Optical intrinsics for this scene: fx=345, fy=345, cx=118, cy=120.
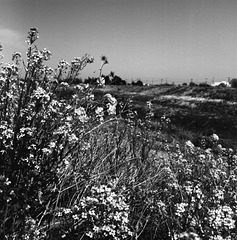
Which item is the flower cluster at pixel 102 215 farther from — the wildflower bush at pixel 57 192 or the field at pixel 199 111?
the field at pixel 199 111

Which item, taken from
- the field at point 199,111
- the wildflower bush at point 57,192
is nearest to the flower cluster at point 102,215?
the wildflower bush at point 57,192

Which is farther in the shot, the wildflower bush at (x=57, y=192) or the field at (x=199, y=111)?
the field at (x=199, y=111)

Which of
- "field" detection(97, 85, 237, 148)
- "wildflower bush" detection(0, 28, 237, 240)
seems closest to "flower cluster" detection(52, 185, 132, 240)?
"wildflower bush" detection(0, 28, 237, 240)

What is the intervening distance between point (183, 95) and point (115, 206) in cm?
2743

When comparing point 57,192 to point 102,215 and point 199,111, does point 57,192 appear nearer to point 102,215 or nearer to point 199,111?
point 102,215

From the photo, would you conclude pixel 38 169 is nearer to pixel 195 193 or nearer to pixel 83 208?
pixel 83 208

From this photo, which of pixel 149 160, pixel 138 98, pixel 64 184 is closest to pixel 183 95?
pixel 138 98

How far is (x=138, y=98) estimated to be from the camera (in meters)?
29.2

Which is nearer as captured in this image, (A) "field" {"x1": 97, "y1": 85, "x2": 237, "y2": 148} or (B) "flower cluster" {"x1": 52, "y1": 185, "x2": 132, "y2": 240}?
(B) "flower cluster" {"x1": 52, "y1": 185, "x2": 132, "y2": 240}

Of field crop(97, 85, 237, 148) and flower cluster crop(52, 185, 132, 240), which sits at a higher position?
flower cluster crop(52, 185, 132, 240)

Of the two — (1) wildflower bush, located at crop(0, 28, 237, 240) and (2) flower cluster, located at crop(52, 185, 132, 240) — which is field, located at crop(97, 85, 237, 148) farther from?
(2) flower cluster, located at crop(52, 185, 132, 240)

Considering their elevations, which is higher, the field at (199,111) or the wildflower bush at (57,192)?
the wildflower bush at (57,192)

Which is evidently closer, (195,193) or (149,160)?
(195,193)

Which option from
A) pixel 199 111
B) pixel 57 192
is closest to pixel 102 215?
pixel 57 192
